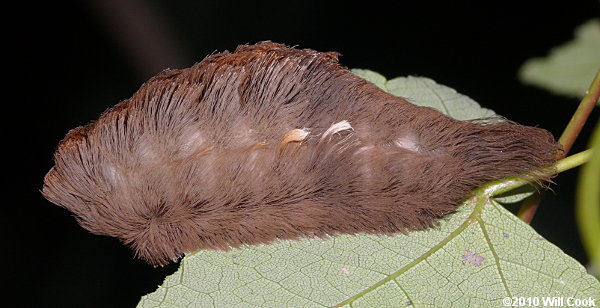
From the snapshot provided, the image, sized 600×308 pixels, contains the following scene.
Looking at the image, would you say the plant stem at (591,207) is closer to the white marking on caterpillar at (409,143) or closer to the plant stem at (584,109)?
the plant stem at (584,109)

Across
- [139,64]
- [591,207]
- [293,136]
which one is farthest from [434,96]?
[139,64]

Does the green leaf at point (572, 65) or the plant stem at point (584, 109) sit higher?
the plant stem at point (584, 109)

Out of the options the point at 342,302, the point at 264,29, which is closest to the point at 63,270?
the point at 264,29

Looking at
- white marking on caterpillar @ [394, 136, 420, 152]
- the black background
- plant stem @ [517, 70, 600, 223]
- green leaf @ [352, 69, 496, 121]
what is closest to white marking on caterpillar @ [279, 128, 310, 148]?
white marking on caterpillar @ [394, 136, 420, 152]

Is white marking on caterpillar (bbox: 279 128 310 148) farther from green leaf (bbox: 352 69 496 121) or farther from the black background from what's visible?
the black background

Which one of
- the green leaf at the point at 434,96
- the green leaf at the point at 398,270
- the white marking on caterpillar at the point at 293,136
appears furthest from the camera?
the green leaf at the point at 434,96

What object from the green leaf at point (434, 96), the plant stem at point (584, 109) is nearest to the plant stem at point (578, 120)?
the plant stem at point (584, 109)
